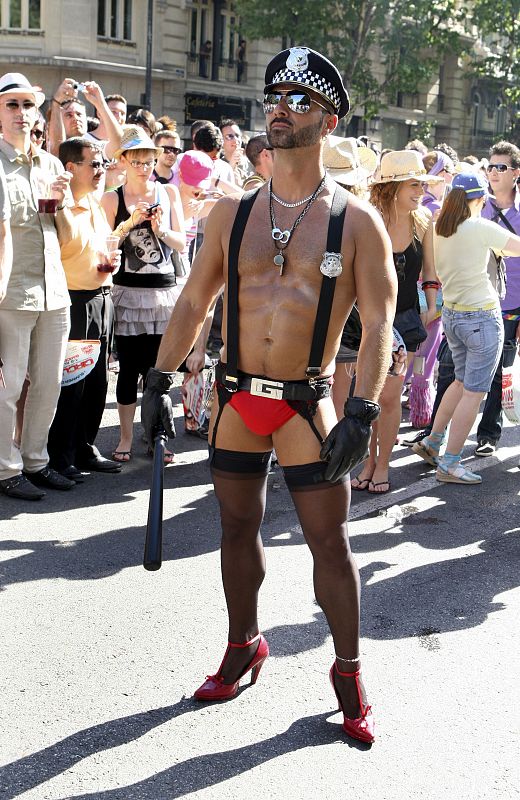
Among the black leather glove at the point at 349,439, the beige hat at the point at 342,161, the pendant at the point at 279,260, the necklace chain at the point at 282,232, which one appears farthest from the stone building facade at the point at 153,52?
the black leather glove at the point at 349,439

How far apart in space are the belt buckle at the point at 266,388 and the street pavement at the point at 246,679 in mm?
1167

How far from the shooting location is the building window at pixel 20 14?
99.0ft

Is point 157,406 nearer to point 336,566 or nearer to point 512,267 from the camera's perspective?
point 336,566

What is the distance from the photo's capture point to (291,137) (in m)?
3.35

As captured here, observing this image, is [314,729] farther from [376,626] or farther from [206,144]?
[206,144]

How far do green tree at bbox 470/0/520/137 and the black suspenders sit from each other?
3512cm

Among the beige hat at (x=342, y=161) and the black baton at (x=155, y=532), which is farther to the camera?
the beige hat at (x=342, y=161)

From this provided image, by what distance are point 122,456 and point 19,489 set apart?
3.61 feet

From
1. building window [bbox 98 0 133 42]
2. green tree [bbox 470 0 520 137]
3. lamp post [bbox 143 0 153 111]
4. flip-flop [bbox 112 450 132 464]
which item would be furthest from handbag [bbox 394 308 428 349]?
green tree [bbox 470 0 520 137]

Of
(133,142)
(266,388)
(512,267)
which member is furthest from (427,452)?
(266,388)

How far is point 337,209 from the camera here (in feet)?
11.2

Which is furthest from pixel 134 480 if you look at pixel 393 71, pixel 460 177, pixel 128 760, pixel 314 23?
pixel 393 71

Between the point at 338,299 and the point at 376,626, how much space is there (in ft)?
5.64

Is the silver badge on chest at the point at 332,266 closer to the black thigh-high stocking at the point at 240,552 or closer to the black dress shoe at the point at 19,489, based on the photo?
the black thigh-high stocking at the point at 240,552
